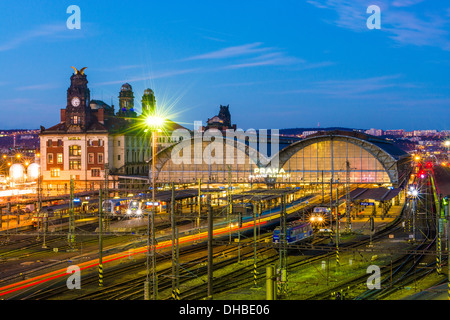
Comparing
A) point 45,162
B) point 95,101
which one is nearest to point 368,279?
point 45,162

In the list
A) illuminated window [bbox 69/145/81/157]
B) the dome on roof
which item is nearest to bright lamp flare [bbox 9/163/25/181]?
illuminated window [bbox 69/145/81/157]

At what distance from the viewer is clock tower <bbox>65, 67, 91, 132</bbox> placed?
76.5 m

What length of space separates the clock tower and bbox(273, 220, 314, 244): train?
4853cm

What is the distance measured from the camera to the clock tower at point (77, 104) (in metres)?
76.5

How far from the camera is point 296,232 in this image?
35062mm

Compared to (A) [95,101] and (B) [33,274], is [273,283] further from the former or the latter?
(A) [95,101]

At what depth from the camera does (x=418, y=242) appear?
38188mm

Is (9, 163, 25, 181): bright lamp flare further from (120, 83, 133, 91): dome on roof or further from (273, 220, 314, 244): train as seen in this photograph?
(273, 220, 314, 244): train

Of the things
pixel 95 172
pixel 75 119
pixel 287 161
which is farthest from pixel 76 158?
pixel 287 161

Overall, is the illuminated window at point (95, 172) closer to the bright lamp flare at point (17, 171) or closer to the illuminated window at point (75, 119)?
the illuminated window at point (75, 119)

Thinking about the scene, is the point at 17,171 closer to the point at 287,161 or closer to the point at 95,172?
the point at 95,172

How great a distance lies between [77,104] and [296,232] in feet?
171
